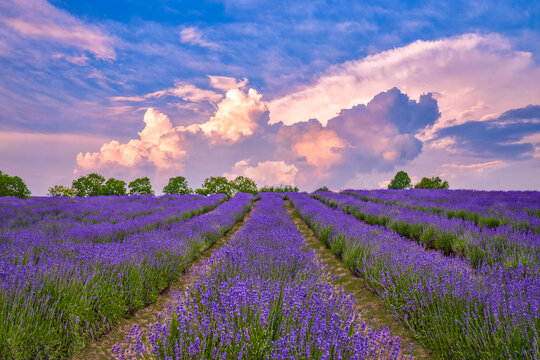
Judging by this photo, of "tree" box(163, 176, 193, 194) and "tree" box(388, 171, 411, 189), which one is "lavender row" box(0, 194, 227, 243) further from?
"tree" box(388, 171, 411, 189)

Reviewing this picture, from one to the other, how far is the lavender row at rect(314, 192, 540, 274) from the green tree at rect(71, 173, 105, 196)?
1414 inches

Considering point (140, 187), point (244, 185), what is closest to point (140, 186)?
point (140, 187)

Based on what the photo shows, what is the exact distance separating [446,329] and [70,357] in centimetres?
326

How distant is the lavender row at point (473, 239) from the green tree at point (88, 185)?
35.9m

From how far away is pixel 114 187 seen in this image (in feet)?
119

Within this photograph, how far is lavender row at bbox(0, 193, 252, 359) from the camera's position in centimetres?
231

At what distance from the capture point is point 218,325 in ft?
6.84

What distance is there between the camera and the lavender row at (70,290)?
2312 millimetres

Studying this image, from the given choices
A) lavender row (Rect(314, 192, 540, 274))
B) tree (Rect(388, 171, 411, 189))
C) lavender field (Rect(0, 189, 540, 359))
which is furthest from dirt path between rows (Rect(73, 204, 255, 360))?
tree (Rect(388, 171, 411, 189))

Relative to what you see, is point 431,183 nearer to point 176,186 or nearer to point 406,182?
point 406,182

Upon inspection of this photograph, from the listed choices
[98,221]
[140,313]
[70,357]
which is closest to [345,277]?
[140,313]

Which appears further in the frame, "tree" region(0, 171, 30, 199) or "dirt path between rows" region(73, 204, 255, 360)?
"tree" region(0, 171, 30, 199)

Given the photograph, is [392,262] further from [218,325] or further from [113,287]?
[113,287]

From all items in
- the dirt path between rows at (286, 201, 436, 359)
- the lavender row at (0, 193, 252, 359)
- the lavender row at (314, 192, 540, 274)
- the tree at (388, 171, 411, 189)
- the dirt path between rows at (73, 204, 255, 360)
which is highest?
the tree at (388, 171, 411, 189)
